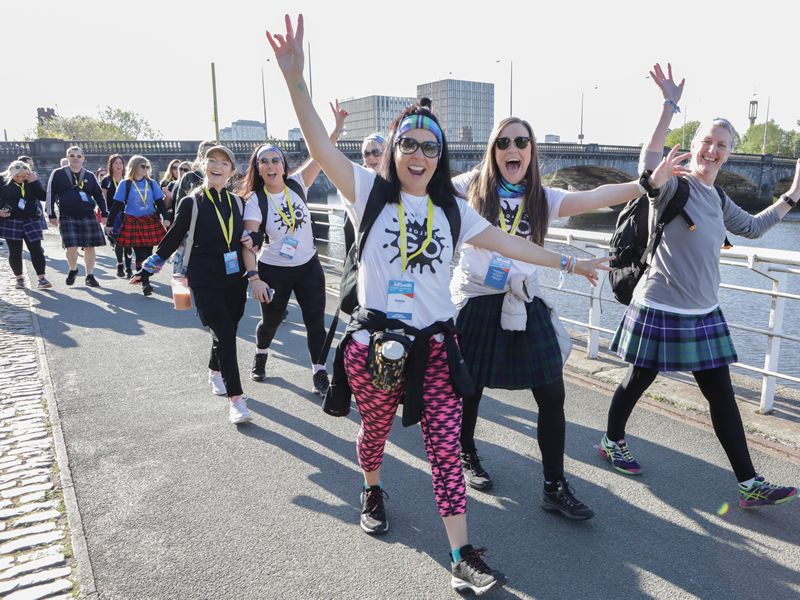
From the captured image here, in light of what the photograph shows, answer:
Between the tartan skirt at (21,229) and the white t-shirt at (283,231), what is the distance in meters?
6.26

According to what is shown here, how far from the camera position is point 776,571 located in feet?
8.61

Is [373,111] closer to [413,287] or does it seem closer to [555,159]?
[555,159]

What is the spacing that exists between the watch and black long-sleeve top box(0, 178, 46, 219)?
933 centimetres

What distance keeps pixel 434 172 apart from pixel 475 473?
5.79 feet

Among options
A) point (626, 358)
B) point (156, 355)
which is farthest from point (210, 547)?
point (156, 355)

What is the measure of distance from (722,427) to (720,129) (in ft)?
4.92

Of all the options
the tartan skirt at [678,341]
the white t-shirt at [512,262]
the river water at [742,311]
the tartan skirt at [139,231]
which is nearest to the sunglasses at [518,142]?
the white t-shirt at [512,262]

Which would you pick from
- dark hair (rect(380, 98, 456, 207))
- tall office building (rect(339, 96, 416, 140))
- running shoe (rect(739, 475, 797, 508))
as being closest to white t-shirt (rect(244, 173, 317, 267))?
dark hair (rect(380, 98, 456, 207))

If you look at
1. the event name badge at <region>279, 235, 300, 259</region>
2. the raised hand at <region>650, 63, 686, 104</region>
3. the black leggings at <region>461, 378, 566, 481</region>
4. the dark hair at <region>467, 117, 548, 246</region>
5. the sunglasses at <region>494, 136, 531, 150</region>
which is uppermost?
the raised hand at <region>650, 63, 686, 104</region>

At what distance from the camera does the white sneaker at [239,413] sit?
4.32 meters

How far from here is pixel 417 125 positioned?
8.30 feet

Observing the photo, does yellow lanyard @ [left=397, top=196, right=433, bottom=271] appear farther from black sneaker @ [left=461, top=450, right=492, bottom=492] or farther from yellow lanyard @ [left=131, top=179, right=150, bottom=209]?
yellow lanyard @ [left=131, top=179, right=150, bottom=209]

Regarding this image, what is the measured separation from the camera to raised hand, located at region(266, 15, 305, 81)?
2408 mm

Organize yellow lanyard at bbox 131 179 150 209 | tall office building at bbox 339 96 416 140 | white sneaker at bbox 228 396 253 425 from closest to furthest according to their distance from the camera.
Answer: white sneaker at bbox 228 396 253 425 → yellow lanyard at bbox 131 179 150 209 → tall office building at bbox 339 96 416 140
